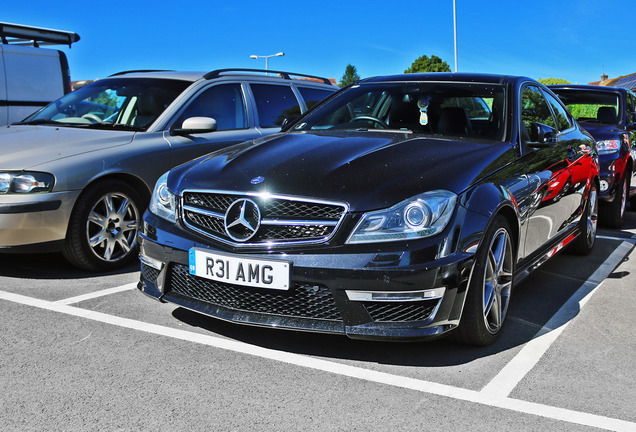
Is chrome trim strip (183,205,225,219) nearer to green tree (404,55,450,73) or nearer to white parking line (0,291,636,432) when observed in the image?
white parking line (0,291,636,432)

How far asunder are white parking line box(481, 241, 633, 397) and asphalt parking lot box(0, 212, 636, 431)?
0.03 ft

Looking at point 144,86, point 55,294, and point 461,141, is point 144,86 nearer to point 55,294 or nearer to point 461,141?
point 55,294

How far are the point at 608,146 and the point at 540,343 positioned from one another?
5.14m

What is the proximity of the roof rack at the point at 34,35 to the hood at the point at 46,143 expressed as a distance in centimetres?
494

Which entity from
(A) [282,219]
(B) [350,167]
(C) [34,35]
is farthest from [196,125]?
(C) [34,35]

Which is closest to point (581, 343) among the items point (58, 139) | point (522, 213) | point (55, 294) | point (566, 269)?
point (522, 213)

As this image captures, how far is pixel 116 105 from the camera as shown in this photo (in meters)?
5.96

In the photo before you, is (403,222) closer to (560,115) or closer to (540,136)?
(540,136)

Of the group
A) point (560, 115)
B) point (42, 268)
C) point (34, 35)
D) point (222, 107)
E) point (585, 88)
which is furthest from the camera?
point (34, 35)

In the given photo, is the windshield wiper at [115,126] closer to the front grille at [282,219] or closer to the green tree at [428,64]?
the front grille at [282,219]

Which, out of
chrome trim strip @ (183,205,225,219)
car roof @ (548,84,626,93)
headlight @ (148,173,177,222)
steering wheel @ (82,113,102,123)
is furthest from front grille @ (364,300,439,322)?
car roof @ (548,84,626,93)

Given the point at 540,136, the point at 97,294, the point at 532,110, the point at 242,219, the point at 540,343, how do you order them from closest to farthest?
the point at 242,219 → the point at 540,343 → the point at 540,136 → the point at 97,294 → the point at 532,110

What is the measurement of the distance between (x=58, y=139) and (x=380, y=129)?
2.41 metres

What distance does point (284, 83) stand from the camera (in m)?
7.06
